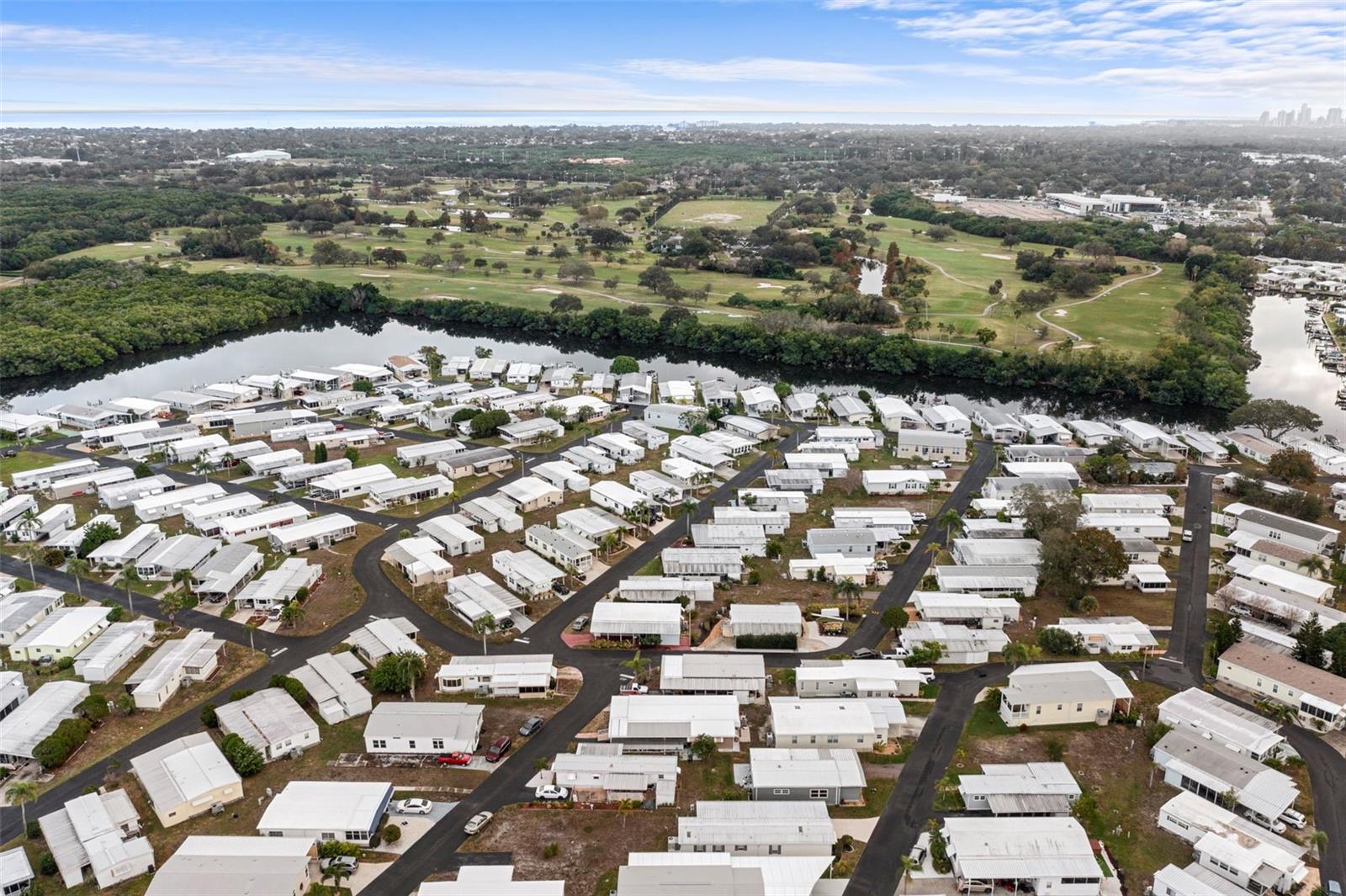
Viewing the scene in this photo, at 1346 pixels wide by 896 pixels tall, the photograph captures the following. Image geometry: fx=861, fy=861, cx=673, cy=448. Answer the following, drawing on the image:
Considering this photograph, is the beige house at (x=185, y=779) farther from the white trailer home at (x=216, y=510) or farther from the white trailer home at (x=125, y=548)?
the white trailer home at (x=216, y=510)

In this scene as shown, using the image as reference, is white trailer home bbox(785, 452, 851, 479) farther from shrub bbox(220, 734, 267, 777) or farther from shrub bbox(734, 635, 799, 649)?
shrub bbox(220, 734, 267, 777)

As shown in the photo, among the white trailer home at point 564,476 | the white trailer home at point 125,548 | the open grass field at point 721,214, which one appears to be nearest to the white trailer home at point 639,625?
the white trailer home at point 564,476

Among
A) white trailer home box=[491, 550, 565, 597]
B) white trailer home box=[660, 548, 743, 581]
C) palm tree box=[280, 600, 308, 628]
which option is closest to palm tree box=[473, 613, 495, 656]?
white trailer home box=[491, 550, 565, 597]

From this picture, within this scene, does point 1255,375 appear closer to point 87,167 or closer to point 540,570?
point 540,570

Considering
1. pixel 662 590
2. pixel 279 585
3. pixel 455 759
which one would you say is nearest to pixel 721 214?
pixel 662 590

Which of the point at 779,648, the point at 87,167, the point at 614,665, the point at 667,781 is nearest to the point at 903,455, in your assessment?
the point at 779,648
